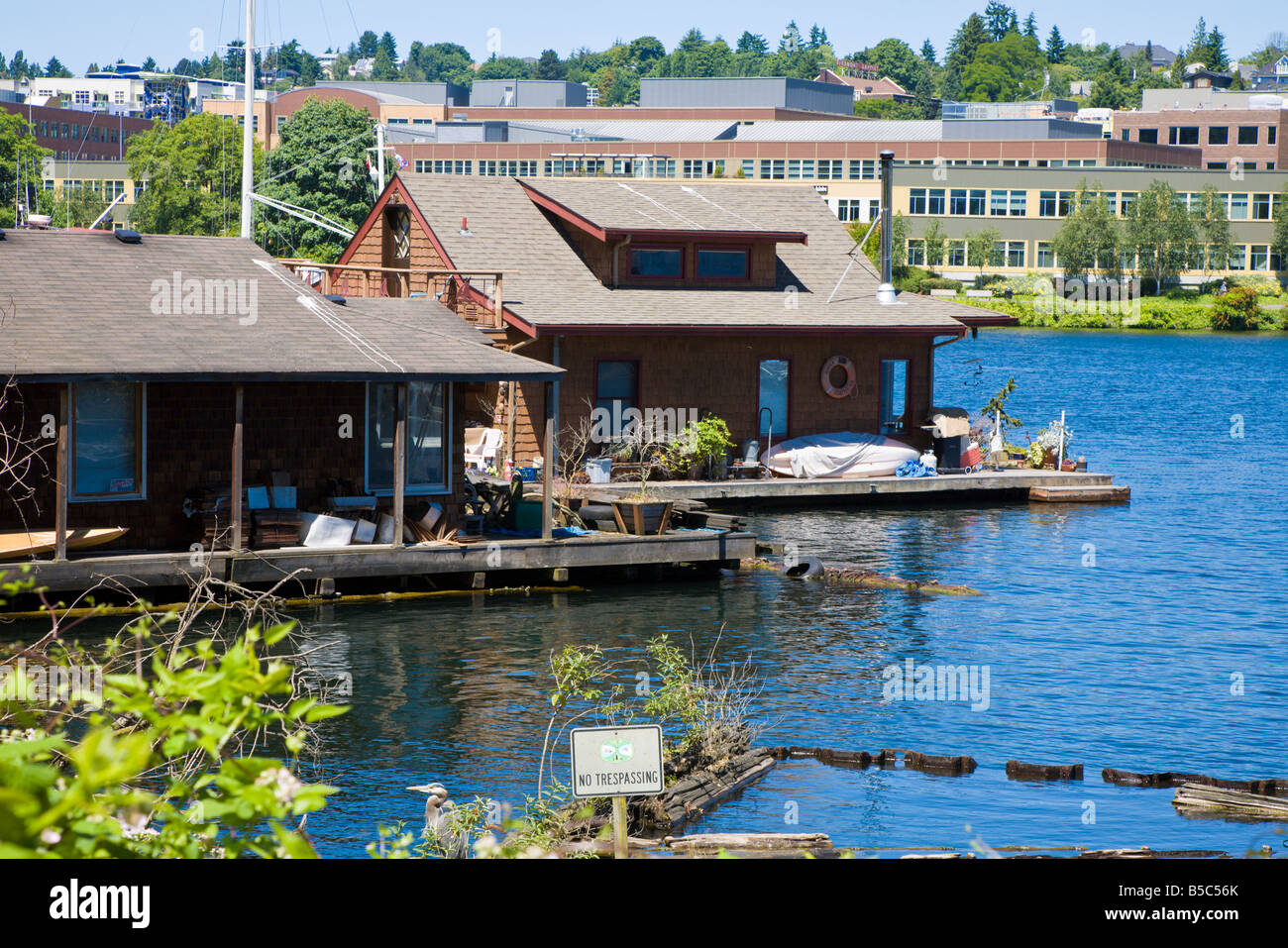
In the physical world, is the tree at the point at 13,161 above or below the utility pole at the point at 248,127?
above

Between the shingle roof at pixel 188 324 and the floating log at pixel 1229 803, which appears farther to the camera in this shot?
the shingle roof at pixel 188 324

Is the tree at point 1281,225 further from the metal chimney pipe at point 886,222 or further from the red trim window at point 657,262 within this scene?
the red trim window at point 657,262

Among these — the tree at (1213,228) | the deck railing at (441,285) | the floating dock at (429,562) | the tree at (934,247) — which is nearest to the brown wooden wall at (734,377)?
the deck railing at (441,285)

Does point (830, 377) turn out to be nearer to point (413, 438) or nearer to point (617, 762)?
point (413, 438)

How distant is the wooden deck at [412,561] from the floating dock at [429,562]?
1cm

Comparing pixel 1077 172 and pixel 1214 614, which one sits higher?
pixel 1077 172

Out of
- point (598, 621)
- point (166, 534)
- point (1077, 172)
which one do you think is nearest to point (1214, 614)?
point (598, 621)

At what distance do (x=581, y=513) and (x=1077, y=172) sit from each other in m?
97.3

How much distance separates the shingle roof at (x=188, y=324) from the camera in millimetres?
20562

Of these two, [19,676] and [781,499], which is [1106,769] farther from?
[781,499]

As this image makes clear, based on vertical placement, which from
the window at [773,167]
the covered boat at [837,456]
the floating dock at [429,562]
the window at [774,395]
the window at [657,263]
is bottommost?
the floating dock at [429,562]

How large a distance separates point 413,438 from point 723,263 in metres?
14.0

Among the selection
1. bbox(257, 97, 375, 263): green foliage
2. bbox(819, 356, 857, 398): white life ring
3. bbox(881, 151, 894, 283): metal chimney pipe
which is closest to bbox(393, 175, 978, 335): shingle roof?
bbox(881, 151, 894, 283): metal chimney pipe

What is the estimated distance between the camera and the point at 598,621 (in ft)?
73.2
